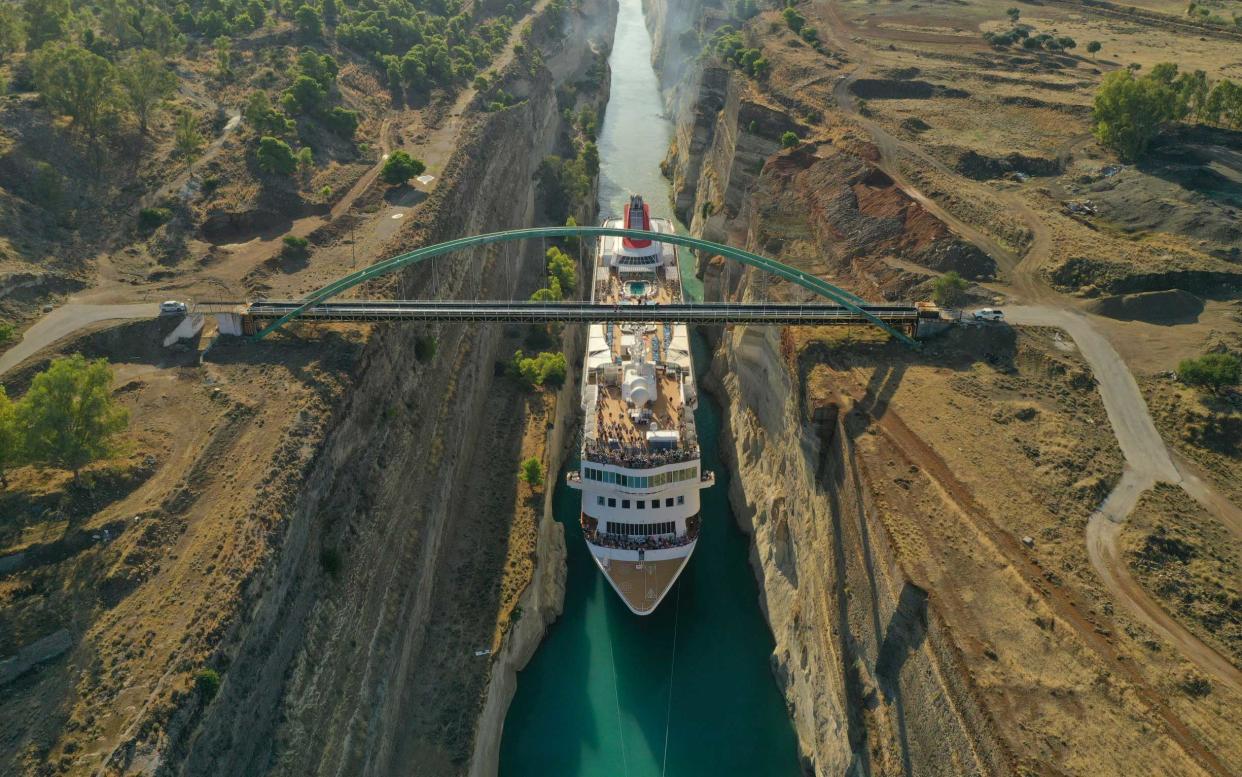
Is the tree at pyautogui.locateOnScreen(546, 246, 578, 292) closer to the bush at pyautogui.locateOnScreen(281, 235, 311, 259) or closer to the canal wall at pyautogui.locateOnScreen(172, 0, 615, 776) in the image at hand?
the canal wall at pyautogui.locateOnScreen(172, 0, 615, 776)

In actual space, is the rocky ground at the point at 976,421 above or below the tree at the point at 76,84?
below

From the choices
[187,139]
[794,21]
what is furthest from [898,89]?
[187,139]

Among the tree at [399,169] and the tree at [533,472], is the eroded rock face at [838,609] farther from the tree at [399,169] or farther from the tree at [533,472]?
the tree at [399,169]

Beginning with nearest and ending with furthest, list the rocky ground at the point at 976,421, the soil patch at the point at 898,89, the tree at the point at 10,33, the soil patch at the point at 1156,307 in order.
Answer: the rocky ground at the point at 976,421 < the soil patch at the point at 1156,307 < the tree at the point at 10,33 < the soil patch at the point at 898,89

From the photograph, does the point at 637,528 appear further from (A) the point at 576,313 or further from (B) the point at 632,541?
(A) the point at 576,313

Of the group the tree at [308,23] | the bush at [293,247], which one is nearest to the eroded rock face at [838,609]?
the bush at [293,247]

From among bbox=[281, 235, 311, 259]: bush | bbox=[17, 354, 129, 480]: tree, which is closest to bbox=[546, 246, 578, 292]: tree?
bbox=[281, 235, 311, 259]: bush
